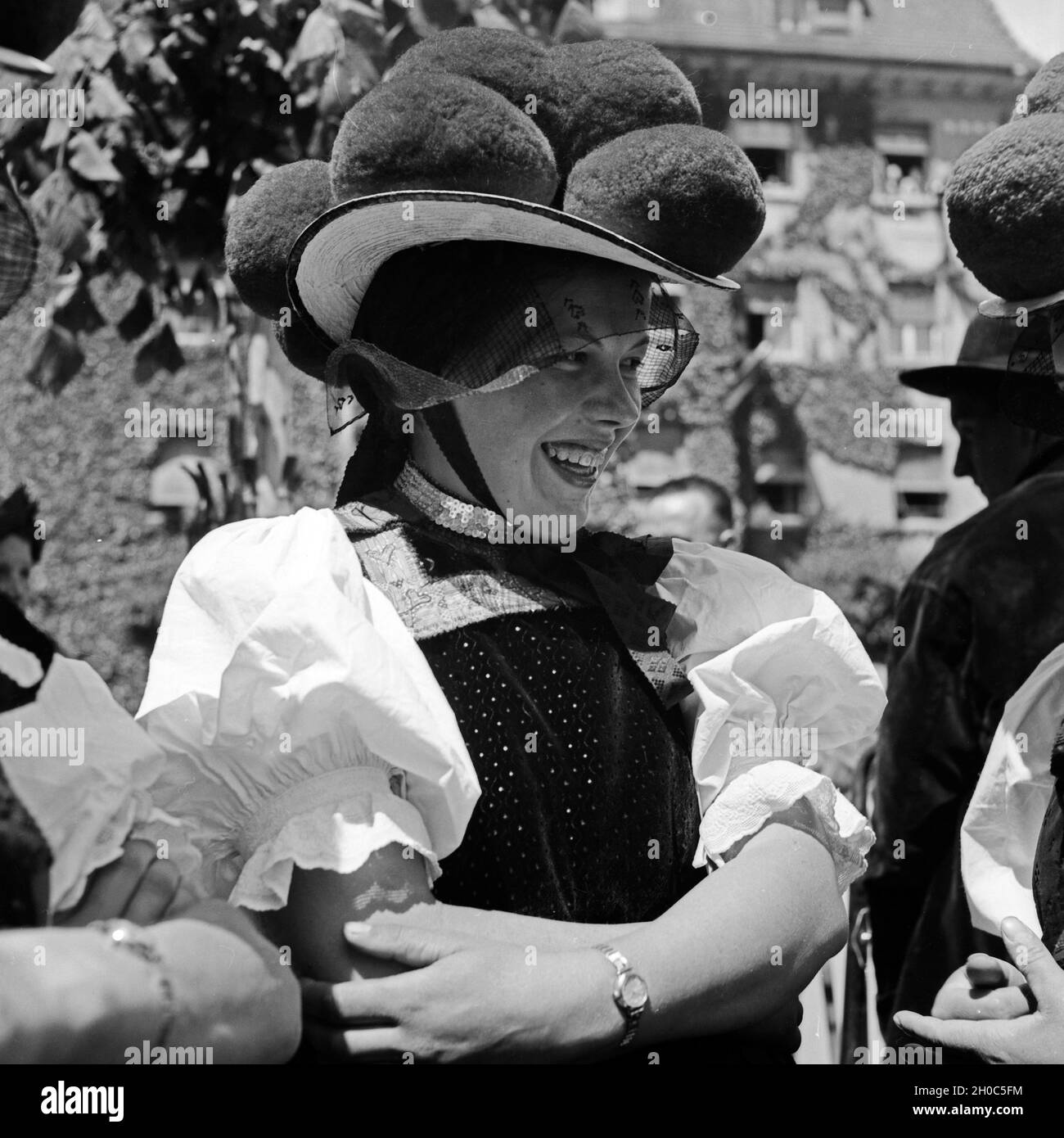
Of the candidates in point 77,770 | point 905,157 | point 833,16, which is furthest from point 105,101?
point 905,157

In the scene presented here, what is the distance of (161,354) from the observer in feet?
13.2

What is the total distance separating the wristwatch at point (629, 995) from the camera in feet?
4.44

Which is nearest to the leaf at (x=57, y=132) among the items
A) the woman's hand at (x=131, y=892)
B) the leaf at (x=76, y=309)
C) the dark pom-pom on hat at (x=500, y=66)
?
the leaf at (x=76, y=309)

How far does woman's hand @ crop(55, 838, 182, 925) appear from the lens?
1.23 metres

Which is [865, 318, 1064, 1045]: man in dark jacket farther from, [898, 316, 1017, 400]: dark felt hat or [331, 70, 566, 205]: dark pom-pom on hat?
[331, 70, 566, 205]: dark pom-pom on hat

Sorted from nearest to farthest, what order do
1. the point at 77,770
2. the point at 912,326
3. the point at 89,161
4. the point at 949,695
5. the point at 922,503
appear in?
the point at 77,770 < the point at 949,695 < the point at 89,161 < the point at 912,326 < the point at 922,503

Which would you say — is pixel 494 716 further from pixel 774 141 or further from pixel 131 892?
pixel 774 141

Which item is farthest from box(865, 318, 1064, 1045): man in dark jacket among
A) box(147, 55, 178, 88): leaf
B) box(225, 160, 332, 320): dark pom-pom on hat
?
box(147, 55, 178, 88): leaf

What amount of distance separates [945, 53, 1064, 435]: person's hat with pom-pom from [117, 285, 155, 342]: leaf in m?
2.51

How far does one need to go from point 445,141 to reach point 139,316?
2571 millimetres

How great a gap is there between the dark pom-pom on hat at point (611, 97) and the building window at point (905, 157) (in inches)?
552

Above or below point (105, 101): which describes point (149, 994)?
below

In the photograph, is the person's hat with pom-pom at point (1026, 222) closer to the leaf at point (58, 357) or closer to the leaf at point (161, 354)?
the leaf at point (161, 354)
